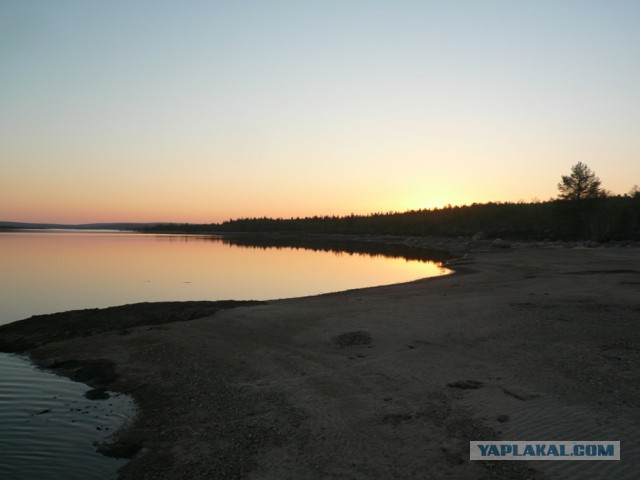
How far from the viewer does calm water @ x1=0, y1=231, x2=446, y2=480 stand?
7375 mm

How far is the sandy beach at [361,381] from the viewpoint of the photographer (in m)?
6.57

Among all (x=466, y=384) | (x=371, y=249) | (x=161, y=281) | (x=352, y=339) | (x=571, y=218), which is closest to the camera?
(x=466, y=384)

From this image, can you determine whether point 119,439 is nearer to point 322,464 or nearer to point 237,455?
point 237,455

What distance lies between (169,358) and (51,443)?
15.1 feet

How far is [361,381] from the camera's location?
984 centimetres

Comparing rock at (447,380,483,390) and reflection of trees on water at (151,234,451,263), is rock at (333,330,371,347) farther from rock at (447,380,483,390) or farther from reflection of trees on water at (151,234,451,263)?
reflection of trees on water at (151,234,451,263)

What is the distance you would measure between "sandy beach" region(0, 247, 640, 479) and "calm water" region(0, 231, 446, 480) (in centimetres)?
69

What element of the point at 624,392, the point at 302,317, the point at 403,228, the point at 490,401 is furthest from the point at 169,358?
the point at 403,228

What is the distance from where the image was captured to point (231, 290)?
30641 millimetres

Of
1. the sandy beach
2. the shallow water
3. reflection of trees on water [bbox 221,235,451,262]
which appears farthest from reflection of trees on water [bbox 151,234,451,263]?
the shallow water

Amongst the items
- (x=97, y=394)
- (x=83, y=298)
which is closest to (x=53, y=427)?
(x=97, y=394)

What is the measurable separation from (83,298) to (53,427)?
19962 millimetres

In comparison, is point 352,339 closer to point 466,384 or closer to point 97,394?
point 466,384

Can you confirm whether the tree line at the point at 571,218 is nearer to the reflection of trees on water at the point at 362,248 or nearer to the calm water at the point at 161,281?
the reflection of trees on water at the point at 362,248
